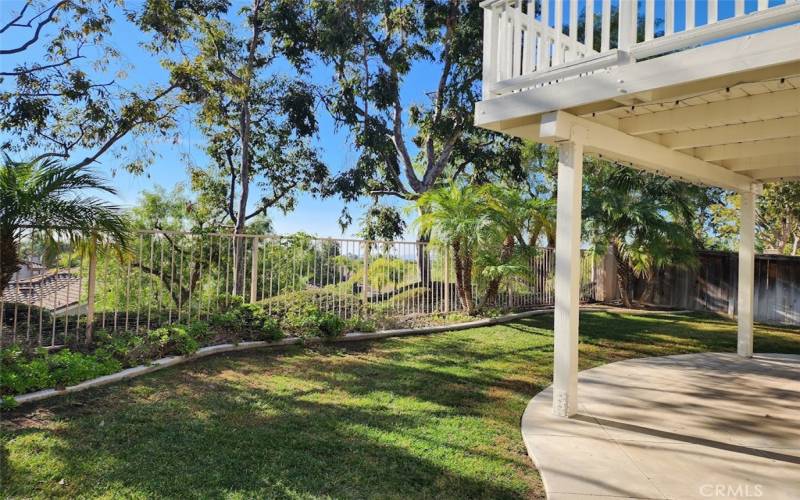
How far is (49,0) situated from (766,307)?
1658 centimetres

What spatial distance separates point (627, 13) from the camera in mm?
3625

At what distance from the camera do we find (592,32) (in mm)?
3844

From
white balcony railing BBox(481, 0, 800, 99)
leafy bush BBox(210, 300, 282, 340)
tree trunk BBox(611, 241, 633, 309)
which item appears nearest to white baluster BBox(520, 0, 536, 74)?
white balcony railing BBox(481, 0, 800, 99)

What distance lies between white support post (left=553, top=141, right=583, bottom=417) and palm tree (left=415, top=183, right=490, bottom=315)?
4.47 m

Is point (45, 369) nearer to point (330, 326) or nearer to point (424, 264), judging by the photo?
point (330, 326)

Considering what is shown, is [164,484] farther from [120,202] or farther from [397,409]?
[120,202]

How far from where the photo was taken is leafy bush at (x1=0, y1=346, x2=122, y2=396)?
13.0ft

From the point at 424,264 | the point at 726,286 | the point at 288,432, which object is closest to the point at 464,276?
the point at 424,264

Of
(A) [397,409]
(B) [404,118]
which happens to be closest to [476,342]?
(A) [397,409]

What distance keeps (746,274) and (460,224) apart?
14.4 ft

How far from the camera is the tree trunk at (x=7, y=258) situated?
471 centimetres

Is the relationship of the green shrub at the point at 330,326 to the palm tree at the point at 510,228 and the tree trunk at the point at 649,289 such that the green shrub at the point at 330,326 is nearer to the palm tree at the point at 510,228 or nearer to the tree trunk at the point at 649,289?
the palm tree at the point at 510,228

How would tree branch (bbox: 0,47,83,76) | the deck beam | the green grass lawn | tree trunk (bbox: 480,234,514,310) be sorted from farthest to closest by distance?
tree trunk (bbox: 480,234,514,310), tree branch (bbox: 0,47,83,76), the deck beam, the green grass lawn

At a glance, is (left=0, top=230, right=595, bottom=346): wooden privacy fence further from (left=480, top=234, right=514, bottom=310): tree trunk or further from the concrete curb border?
the concrete curb border
